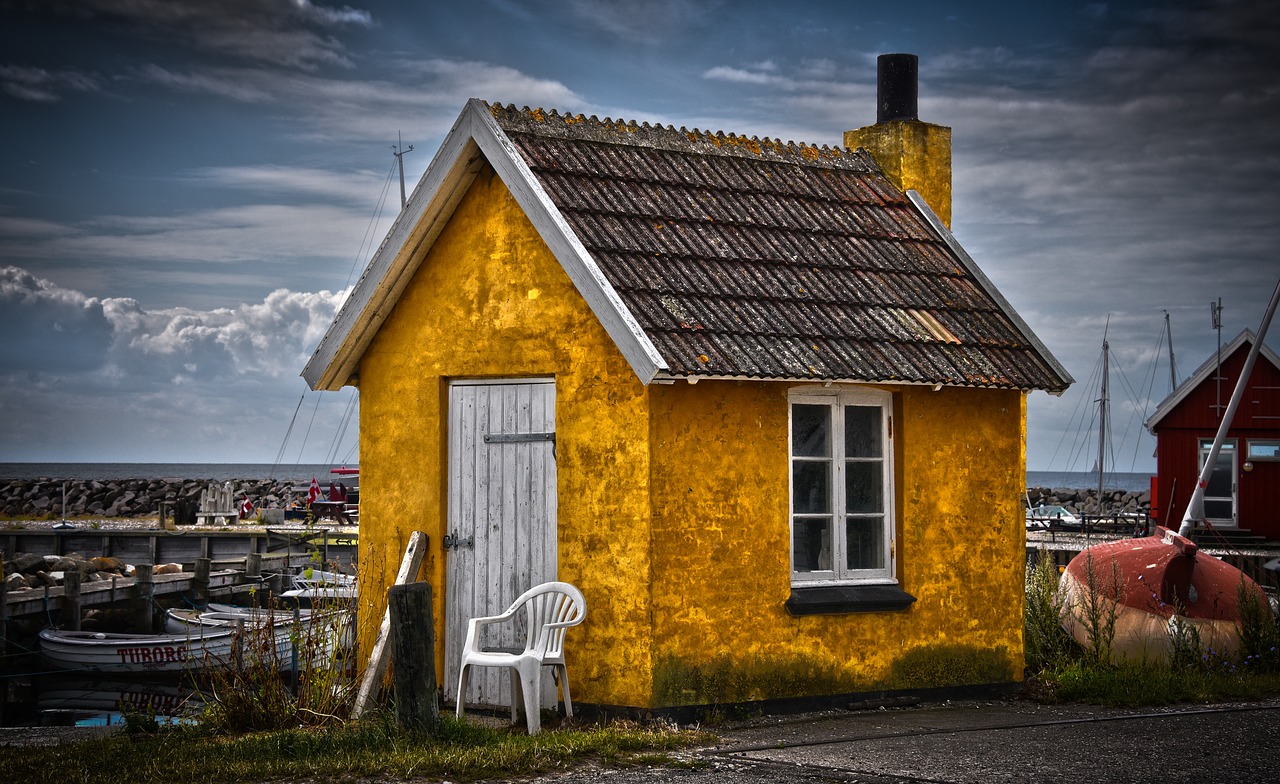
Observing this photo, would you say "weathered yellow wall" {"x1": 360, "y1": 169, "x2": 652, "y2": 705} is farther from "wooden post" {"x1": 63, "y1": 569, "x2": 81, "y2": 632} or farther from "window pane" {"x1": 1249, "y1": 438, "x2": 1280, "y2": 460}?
"window pane" {"x1": 1249, "y1": 438, "x2": 1280, "y2": 460}

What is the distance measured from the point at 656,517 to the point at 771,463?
114cm

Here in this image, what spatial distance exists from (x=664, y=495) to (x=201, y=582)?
56.9ft

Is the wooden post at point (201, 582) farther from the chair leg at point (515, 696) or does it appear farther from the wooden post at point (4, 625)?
the chair leg at point (515, 696)

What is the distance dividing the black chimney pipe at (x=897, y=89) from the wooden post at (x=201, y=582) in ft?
54.3

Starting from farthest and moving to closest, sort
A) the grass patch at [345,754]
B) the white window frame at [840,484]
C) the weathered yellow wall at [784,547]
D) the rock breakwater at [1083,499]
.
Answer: the rock breakwater at [1083,499], the white window frame at [840,484], the weathered yellow wall at [784,547], the grass patch at [345,754]

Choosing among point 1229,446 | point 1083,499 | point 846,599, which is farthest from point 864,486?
point 1083,499

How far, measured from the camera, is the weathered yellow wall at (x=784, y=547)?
9672 mm

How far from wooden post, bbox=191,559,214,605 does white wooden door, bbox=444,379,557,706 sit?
1542 centimetres

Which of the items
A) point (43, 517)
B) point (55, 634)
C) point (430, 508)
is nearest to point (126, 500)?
point (43, 517)

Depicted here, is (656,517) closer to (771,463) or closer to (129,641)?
(771,463)

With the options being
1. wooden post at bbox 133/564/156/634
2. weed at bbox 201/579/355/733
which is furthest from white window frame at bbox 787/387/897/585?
wooden post at bbox 133/564/156/634

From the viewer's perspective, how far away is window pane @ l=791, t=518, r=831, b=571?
1041 cm

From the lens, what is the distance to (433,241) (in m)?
10.9

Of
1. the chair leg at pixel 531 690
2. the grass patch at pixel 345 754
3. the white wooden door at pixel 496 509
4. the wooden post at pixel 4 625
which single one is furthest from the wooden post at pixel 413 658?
the wooden post at pixel 4 625
